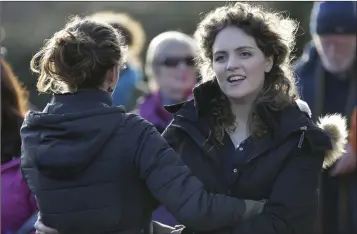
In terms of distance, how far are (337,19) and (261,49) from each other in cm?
216

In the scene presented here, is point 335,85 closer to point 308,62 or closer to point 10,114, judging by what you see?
point 308,62

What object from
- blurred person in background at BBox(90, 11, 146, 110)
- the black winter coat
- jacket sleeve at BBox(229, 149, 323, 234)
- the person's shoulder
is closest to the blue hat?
the person's shoulder

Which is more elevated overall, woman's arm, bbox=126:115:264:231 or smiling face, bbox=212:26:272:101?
smiling face, bbox=212:26:272:101

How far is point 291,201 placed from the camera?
305 cm

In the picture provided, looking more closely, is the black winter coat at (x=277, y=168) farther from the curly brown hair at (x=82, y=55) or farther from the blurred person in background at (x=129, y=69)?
the blurred person in background at (x=129, y=69)

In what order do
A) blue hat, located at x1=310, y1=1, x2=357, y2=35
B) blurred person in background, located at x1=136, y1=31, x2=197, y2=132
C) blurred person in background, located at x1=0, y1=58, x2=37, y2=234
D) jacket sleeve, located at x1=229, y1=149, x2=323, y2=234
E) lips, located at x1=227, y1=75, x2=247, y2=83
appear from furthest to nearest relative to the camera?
blurred person in background, located at x1=136, y1=31, x2=197, y2=132, blue hat, located at x1=310, y1=1, x2=357, y2=35, blurred person in background, located at x1=0, y1=58, x2=37, y2=234, lips, located at x1=227, y1=75, x2=247, y2=83, jacket sleeve, located at x1=229, y1=149, x2=323, y2=234

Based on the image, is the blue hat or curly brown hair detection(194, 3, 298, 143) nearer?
curly brown hair detection(194, 3, 298, 143)

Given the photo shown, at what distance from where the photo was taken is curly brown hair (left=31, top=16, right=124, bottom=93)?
300cm

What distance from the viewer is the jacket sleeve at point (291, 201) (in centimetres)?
304

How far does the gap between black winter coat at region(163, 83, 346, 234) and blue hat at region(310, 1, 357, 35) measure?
2.15 meters

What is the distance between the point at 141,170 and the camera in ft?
9.68

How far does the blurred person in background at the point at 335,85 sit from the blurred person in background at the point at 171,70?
31.1 inches

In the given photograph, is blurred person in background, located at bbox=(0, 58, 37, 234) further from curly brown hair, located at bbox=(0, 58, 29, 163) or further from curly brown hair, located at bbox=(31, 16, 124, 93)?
curly brown hair, located at bbox=(31, 16, 124, 93)

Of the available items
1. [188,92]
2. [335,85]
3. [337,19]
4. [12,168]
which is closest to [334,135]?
[12,168]
